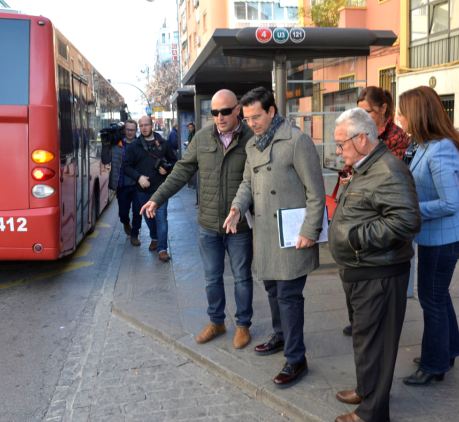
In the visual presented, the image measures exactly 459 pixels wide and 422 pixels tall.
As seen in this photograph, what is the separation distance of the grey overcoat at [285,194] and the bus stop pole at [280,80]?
3004 mm

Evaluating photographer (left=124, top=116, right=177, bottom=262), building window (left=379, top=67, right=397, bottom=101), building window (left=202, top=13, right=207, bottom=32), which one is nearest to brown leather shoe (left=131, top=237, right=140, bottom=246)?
photographer (left=124, top=116, right=177, bottom=262)

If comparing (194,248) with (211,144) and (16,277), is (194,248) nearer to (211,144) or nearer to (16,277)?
(16,277)

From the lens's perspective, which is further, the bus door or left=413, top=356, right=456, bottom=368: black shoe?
the bus door

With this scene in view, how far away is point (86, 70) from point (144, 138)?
6.01 feet

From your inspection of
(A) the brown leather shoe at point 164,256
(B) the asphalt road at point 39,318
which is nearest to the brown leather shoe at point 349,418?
(B) the asphalt road at point 39,318

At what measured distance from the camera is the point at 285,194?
3.36 m

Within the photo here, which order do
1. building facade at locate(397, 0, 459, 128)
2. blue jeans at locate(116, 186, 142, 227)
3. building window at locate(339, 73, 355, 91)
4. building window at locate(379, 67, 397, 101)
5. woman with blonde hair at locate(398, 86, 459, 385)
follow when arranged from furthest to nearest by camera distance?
building window at locate(379, 67, 397, 101)
building facade at locate(397, 0, 459, 128)
blue jeans at locate(116, 186, 142, 227)
building window at locate(339, 73, 355, 91)
woman with blonde hair at locate(398, 86, 459, 385)

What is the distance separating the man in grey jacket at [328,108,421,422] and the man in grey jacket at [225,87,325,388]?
45 centimetres

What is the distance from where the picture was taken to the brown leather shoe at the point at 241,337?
405 cm

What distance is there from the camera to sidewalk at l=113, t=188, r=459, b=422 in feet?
10.5

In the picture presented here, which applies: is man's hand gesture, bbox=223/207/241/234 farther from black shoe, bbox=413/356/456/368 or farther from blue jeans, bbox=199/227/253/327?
black shoe, bbox=413/356/456/368

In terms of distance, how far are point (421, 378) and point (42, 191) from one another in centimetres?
404

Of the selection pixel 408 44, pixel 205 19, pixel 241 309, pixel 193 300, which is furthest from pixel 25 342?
pixel 205 19

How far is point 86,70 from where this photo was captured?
830cm
